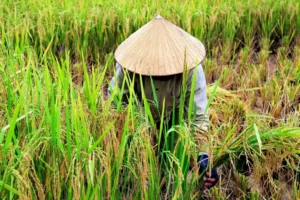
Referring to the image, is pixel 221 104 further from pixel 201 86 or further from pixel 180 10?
pixel 180 10

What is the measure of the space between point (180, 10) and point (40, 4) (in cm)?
109

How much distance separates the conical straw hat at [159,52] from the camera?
1455 mm

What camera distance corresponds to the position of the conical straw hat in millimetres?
1455

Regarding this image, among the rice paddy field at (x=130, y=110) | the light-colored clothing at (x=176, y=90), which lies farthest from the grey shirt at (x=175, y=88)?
the rice paddy field at (x=130, y=110)

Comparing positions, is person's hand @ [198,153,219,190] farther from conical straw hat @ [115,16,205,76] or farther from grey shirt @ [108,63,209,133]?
conical straw hat @ [115,16,205,76]

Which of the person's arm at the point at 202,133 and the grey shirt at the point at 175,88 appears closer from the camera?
the person's arm at the point at 202,133

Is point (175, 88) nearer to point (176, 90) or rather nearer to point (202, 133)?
point (176, 90)

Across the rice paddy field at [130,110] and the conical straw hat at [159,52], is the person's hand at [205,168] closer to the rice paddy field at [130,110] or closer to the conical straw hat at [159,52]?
the rice paddy field at [130,110]

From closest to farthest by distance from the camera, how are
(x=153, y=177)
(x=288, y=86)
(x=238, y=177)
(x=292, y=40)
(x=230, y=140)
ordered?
1. (x=153, y=177)
2. (x=230, y=140)
3. (x=238, y=177)
4. (x=288, y=86)
5. (x=292, y=40)

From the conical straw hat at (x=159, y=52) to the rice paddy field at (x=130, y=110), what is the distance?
0.13 meters

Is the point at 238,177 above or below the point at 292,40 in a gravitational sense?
below

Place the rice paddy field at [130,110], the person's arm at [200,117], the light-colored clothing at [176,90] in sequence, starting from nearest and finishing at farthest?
the rice paddy field at [130,110] → the person's arm at [200,117] → the light-colored clothing at [176,90]

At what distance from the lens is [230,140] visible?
1.52m

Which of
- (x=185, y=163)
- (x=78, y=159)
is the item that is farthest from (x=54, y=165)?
(x=185, y=163)
